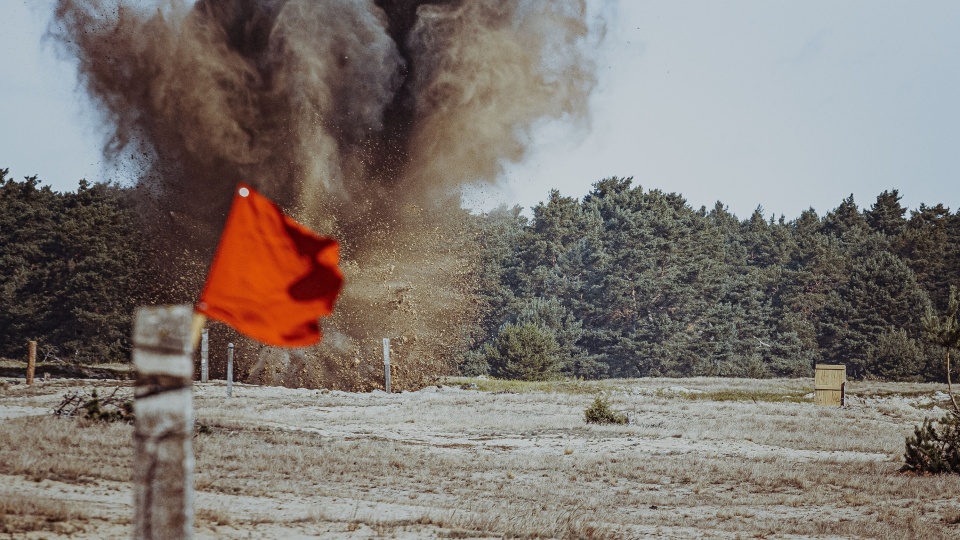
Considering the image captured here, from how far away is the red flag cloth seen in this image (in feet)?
14.9

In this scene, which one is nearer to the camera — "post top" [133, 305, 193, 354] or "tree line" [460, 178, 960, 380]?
"post top" [133, 305, 193, 354]

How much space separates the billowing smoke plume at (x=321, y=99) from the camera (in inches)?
1075

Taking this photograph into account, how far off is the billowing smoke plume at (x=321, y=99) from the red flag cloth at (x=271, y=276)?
24381 mm

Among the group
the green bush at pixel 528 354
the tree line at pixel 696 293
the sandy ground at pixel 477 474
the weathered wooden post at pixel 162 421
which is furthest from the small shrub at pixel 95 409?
the tree line at pixel 696 293

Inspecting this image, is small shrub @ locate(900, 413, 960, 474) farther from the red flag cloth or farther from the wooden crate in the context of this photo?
the wooden crate

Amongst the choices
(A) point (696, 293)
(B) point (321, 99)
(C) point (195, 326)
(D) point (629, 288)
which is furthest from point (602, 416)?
(A) point (696, 293)

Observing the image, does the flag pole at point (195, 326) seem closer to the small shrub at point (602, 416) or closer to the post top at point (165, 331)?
the post top at point (165, 331)

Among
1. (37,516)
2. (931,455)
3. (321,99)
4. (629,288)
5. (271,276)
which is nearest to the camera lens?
(271,276)

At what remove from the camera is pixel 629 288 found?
76938 millimetres

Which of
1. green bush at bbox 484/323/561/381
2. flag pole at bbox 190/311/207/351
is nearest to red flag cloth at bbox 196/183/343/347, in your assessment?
flag pole at bbox 190/311/207/351

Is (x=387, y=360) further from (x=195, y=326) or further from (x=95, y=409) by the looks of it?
(x=195, y=326)

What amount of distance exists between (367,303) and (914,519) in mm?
21655

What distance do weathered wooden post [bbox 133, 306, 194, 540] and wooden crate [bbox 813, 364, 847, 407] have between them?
1452 inches

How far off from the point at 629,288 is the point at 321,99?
2050 inches
